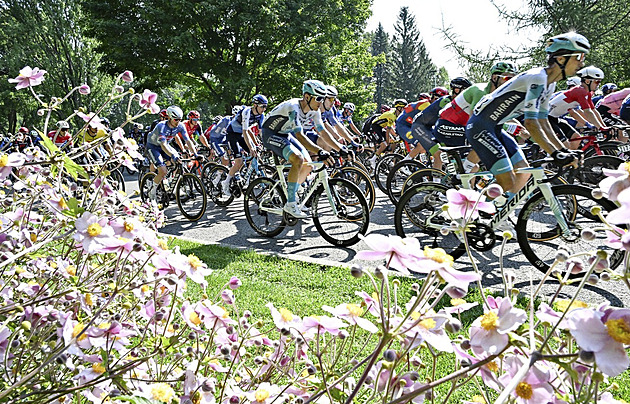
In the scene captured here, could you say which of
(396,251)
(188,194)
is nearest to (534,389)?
(396,251)

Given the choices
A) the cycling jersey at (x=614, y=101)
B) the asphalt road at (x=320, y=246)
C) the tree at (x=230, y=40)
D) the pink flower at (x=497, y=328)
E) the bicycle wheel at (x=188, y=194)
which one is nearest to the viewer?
the pink flower at (x=497, y=328)

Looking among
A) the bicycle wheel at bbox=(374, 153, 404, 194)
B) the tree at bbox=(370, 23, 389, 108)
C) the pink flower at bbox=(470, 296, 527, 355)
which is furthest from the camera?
the tree at bbox=(370, 23, 389, 108)

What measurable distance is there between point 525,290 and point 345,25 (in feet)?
84.7

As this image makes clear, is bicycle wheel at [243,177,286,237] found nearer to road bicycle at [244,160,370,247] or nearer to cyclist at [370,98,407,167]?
road bicycle at [244,160,370,247]

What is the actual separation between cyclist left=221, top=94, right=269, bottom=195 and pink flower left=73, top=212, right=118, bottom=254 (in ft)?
28.5

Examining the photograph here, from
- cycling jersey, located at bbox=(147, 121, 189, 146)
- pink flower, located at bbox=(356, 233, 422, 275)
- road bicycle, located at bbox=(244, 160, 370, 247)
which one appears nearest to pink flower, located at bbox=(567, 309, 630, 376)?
pink flower, located at bbox=(356, 233, 422, 275)

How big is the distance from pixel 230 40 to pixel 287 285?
24919mm

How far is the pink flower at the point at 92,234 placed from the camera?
40.5 inches

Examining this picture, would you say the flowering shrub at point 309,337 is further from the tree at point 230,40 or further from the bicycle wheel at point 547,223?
the tree at point 230,40

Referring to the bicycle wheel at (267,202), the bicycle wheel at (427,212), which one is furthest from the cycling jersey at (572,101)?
the bicycle wheel at (267,202)

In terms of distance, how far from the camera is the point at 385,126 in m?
13.6

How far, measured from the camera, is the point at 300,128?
265 inches

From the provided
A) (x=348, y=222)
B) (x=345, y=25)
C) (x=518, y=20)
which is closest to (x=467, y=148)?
(x=348, y=222)

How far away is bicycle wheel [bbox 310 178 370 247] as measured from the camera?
6.23 m
